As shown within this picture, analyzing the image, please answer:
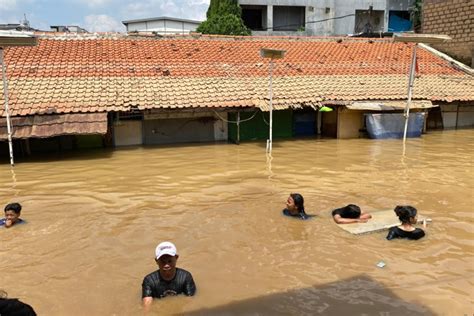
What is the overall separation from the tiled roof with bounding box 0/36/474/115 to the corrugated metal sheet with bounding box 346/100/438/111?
0.38 meters

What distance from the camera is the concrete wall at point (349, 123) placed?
632 inches

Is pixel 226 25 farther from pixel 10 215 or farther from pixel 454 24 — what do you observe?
pixel 10 215

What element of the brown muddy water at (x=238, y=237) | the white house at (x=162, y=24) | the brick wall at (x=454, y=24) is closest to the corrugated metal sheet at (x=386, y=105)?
the brown muddy water at (x=238, y=237)

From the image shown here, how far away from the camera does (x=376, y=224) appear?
729 cm

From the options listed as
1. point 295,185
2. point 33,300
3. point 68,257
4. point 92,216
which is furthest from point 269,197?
point 33,300

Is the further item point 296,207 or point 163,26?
point 163,26

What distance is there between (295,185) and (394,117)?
302 inches

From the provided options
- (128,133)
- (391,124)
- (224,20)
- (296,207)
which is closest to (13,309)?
(296,207)

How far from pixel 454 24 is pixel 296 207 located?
57.2ft

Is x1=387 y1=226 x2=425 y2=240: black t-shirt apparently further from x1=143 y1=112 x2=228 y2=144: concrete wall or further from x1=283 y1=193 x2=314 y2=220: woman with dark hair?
x1=143 y1=112 x2=228 y2=144: concrete wall

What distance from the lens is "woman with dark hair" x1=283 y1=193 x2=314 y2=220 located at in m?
7.61

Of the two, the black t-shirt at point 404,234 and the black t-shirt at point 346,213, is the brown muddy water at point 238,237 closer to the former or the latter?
the black t-shirt at point 404,234

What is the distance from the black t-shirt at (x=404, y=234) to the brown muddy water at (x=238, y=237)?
105 millimetres

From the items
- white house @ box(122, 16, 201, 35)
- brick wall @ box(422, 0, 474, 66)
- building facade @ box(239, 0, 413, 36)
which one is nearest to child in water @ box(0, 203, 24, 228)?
brick wall @ box(422, 0, 474, 66)
